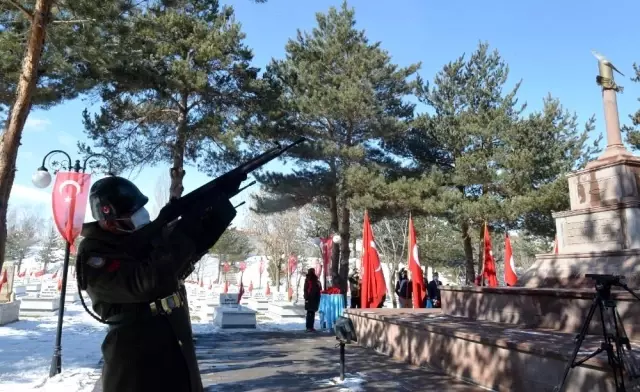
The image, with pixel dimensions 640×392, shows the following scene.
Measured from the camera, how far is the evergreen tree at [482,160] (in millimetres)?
20062

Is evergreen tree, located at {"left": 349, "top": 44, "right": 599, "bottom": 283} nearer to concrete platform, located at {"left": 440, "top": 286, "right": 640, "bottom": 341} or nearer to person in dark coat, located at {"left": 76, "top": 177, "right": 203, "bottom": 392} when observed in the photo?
concrete platform, located at {"left": 440, "top": 286, "right": 640, "bottom": 341}

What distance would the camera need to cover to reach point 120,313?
6.69 ft

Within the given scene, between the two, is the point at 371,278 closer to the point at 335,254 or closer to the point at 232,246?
the point at 335,254

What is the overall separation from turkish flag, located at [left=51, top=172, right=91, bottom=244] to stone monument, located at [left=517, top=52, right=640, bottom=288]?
29.7 ft

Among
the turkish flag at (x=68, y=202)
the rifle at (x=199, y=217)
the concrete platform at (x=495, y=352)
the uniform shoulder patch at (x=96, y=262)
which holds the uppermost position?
the turkish flag at (x=68, y=202)

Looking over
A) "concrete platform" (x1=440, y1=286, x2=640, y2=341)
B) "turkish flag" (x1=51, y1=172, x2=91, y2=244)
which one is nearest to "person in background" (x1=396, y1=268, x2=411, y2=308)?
"concrete platform" (x1=440, y1=286, x2=640, y2=341)

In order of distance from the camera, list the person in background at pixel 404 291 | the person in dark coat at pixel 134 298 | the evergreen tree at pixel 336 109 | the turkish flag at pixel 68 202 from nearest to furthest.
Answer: the person in dark coat at pixel 134 298 < the turkish flag at pixel 68 202 < the person in background at pixel 404 291 < the evergreen tree at pixel 336 109

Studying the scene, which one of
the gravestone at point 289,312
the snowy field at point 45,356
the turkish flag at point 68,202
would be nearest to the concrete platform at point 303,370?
the snowy field at point 45,356

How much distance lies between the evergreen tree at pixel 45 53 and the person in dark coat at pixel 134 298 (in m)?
5.71

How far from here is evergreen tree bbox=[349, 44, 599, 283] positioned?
2006cm

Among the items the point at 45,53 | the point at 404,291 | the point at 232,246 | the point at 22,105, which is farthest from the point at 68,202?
the point at 232,246

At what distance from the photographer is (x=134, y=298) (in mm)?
1921

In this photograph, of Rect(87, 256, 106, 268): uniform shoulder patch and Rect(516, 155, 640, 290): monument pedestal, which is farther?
Rect(516, 155, 640, 290): monument pedestal

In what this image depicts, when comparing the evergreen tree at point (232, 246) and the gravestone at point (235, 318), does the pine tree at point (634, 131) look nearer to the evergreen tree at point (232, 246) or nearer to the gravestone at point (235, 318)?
the gravestone at point (235, 318)
